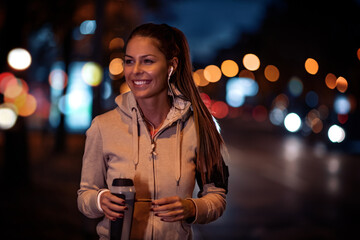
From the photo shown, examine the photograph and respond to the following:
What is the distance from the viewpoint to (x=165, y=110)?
286 centimetres

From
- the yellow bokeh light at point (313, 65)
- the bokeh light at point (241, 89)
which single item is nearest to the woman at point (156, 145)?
the yellow bokeh light at point (313, 65)

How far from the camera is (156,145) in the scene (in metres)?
2.68

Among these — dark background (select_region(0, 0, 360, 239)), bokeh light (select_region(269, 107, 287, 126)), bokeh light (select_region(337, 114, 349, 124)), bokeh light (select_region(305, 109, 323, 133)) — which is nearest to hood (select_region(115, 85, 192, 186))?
dark background (select_region(0, 0, 360, 239))

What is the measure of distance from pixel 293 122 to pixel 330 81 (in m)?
3.70

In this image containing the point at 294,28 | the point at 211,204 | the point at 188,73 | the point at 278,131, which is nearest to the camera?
the point at 211,204

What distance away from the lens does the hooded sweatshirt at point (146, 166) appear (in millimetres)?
2588

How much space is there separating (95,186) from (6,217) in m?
5.88

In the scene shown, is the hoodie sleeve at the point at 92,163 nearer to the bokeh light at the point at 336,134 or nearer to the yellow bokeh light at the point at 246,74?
the bokeh light at the point at 336,134

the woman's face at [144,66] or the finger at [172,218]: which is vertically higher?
the woman's face at [144,66]

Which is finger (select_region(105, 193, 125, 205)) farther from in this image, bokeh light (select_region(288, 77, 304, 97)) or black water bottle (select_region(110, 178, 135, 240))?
bokeh light (select_region(288, 77, 304, 97))

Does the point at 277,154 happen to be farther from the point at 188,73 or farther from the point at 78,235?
the point at 188,73

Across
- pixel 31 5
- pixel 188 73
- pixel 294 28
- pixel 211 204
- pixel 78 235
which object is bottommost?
pixel 78 235

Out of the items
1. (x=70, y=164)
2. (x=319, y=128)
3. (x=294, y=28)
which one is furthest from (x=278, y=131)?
(x=70, y=164)

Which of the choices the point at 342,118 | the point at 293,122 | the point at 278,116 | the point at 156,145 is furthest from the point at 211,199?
the point at 278,116
